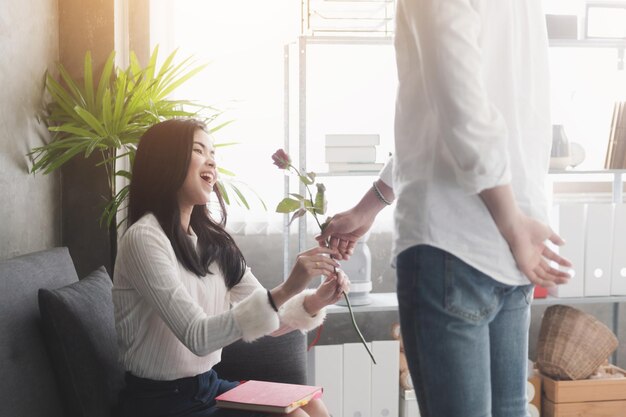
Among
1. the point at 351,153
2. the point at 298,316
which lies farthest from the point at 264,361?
the point at 351,153

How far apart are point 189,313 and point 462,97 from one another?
1038 millimetres

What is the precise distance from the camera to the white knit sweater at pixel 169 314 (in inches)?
71.1

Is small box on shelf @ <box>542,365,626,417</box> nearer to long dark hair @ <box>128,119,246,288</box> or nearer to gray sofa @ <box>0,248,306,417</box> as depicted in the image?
long dark hair @ <box>128,119,246,288</box>

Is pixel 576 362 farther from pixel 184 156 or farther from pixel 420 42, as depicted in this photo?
pixel 420 42

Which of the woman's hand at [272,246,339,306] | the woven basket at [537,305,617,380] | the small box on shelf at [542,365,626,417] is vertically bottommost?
the small box on shelf at [542,365,626,417]

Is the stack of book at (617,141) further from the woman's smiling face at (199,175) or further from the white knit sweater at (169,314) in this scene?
the woman's smiling face at (199,175)

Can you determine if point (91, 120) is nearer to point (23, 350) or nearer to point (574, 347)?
Answer: point (23, 350)

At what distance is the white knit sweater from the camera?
181cm

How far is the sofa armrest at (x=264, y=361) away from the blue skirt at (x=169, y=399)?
0.44 meters

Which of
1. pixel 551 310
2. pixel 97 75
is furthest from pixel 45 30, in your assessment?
pixel 551 310

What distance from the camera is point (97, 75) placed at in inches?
111

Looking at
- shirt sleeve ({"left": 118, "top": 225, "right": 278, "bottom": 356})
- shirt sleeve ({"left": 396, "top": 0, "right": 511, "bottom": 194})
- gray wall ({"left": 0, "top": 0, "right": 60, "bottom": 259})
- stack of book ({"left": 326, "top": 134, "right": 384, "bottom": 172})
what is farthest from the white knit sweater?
stack of book ({"left": 326, "top": 134, "right": 384, "bottom": 172})

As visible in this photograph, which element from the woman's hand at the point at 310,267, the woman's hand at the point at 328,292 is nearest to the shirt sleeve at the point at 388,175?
the woman's hand at the point at 310,267

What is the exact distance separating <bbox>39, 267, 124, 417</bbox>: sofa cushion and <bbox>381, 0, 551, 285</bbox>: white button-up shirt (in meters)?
1.09
